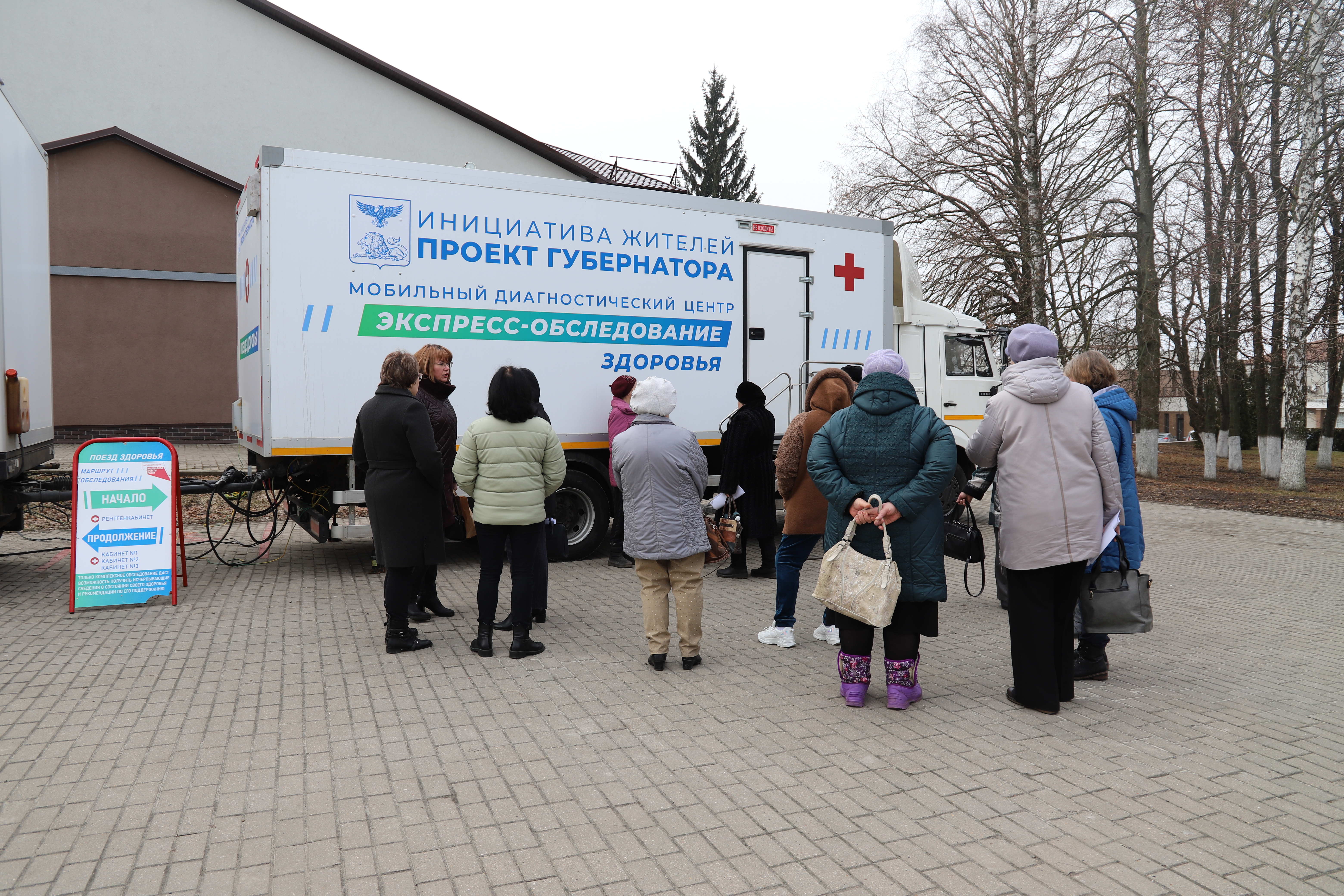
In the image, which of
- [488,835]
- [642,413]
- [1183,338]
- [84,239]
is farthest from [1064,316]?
[84,239]

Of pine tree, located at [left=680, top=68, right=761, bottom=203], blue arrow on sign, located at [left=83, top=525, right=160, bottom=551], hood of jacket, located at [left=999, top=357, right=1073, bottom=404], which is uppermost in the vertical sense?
pine tree, located at [left=680, top=68, right=761, bottom=203]

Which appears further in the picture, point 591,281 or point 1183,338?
point 1183,338

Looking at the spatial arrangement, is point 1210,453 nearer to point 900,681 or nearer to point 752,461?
point 752,461

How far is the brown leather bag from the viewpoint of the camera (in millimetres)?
7707

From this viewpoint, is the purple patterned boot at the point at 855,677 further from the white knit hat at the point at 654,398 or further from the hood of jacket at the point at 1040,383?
the white knit hat at the point at 654,398

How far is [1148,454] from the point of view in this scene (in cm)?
1947

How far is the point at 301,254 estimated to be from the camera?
6848mm

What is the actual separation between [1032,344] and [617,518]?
4581 mm

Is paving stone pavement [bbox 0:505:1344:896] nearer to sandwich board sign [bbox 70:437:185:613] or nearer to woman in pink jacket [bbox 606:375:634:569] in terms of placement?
sandwich board sign [bbox 70:437:185:613]

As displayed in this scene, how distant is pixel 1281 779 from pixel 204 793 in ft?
13.9

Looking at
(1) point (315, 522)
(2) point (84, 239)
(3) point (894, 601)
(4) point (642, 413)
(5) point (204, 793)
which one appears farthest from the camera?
(2) point (84, 239)

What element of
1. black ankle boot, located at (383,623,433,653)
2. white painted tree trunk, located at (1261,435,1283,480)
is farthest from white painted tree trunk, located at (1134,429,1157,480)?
black ankle boot, located at (383,623,433,653)

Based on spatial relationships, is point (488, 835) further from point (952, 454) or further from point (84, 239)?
point (84, 239)

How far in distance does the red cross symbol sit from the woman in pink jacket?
8.93 feet
